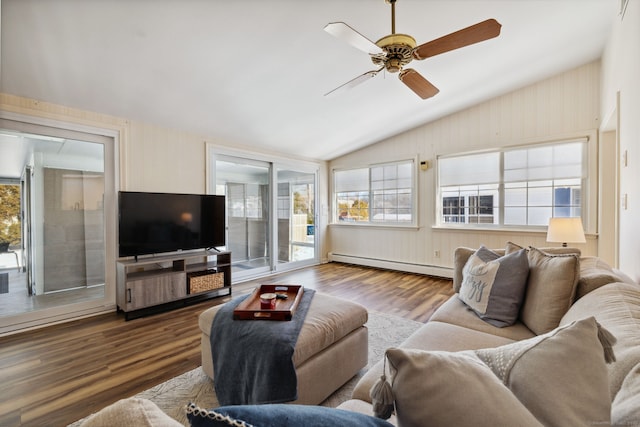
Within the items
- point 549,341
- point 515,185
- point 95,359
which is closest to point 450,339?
point 549,341

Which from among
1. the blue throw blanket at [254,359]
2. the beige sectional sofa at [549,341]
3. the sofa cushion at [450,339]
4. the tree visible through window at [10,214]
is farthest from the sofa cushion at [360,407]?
the tree visible through window at [10,214]

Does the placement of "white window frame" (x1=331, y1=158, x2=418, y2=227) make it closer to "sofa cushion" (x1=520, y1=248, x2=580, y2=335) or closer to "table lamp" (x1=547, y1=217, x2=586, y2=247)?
"table lamp" (x1=547, y1=217, x2=586, y2=247)

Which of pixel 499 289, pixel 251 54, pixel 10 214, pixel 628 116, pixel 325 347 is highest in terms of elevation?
pixel 251 54

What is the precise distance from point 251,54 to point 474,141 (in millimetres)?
3565

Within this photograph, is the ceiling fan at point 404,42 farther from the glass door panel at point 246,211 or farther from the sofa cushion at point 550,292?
the glass door panel at point 246,211

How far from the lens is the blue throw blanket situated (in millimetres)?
1452

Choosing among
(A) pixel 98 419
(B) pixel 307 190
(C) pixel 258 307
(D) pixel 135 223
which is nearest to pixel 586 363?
(A) pixel 98 419

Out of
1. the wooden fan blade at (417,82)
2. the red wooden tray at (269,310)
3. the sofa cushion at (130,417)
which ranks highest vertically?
the wooden fan blade at (417,82)

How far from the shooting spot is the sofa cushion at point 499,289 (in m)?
1.73

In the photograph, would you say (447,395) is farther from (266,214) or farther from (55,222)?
(266,214)

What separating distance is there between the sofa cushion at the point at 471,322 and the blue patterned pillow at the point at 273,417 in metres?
1.43

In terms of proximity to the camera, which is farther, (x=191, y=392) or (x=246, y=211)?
(x=246, y=211)

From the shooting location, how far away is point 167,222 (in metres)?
3.47

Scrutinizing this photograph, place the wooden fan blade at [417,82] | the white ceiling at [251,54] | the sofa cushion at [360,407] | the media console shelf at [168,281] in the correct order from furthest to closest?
the media console shelf at [168,281]
the wooden fan blade at [417,82]
the white ceiling at [251,54]
the sofa cushion at [360,407]
